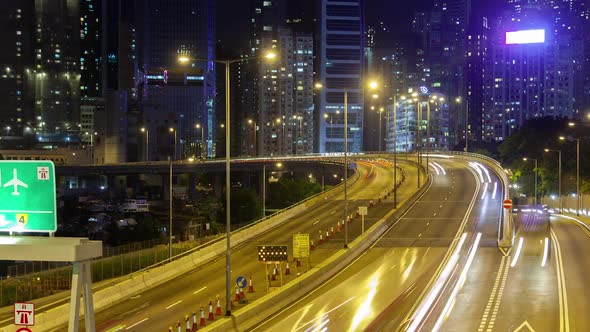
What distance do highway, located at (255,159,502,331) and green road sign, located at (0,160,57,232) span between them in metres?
15.3

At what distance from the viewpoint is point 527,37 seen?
588ft

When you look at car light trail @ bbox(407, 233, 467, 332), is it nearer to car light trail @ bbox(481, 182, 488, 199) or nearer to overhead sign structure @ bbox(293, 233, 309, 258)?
overhead sign structure @ bbox(293, 233, 309, 258)

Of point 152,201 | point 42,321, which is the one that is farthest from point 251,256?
point 152,201

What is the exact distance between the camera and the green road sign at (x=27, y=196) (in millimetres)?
16141

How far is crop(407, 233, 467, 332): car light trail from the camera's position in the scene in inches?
1193

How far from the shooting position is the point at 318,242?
5275cm

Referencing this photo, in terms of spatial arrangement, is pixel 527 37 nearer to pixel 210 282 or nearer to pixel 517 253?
pixel 517 253

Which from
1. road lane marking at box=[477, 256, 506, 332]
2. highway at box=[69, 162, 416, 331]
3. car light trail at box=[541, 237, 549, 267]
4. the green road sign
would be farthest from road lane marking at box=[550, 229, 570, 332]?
the green road sign

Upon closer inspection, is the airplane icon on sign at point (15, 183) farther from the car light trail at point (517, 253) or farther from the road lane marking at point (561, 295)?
the car light trail at point (517, 253)

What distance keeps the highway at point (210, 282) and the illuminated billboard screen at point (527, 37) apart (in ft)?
376

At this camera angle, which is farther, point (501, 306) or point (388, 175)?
point (388, 175)

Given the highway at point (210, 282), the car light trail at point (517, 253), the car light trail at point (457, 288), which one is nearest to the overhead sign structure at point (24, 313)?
the highway at point (210, 282)

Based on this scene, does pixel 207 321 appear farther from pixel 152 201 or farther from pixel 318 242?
pixel 152 201

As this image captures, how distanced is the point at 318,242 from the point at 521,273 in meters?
15.7
